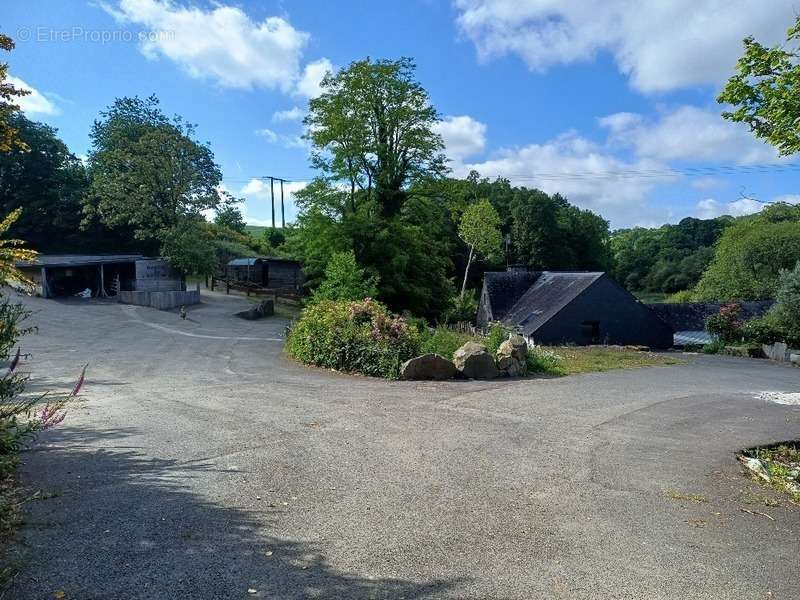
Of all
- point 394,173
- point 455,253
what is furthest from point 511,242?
point 394,173

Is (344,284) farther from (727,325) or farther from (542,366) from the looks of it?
(727,325)

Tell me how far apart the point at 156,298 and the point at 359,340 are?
79.6 feet

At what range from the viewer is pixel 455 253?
192ft

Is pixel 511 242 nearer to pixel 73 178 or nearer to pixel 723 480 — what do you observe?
pixel 73 178

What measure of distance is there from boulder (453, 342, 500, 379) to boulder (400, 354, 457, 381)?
0.46m

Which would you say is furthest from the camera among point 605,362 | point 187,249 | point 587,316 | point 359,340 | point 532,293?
point 532,293

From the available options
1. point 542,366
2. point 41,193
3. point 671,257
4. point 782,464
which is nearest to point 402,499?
point 782,464

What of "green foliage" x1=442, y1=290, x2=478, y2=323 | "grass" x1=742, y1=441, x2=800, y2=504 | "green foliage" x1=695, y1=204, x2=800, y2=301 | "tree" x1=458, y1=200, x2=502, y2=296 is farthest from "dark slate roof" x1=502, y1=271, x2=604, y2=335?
"grass" x1=742, y1=441, x2=800, y2=504

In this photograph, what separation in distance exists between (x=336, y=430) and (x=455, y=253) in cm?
5169

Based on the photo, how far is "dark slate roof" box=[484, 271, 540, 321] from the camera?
124ft

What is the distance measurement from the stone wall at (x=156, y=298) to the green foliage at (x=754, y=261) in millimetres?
44408

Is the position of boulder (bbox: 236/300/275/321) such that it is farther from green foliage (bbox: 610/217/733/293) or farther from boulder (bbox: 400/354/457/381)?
green foliage (bbox: 610/217/733/293)

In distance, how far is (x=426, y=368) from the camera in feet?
43.2

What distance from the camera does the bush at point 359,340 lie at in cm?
1386
